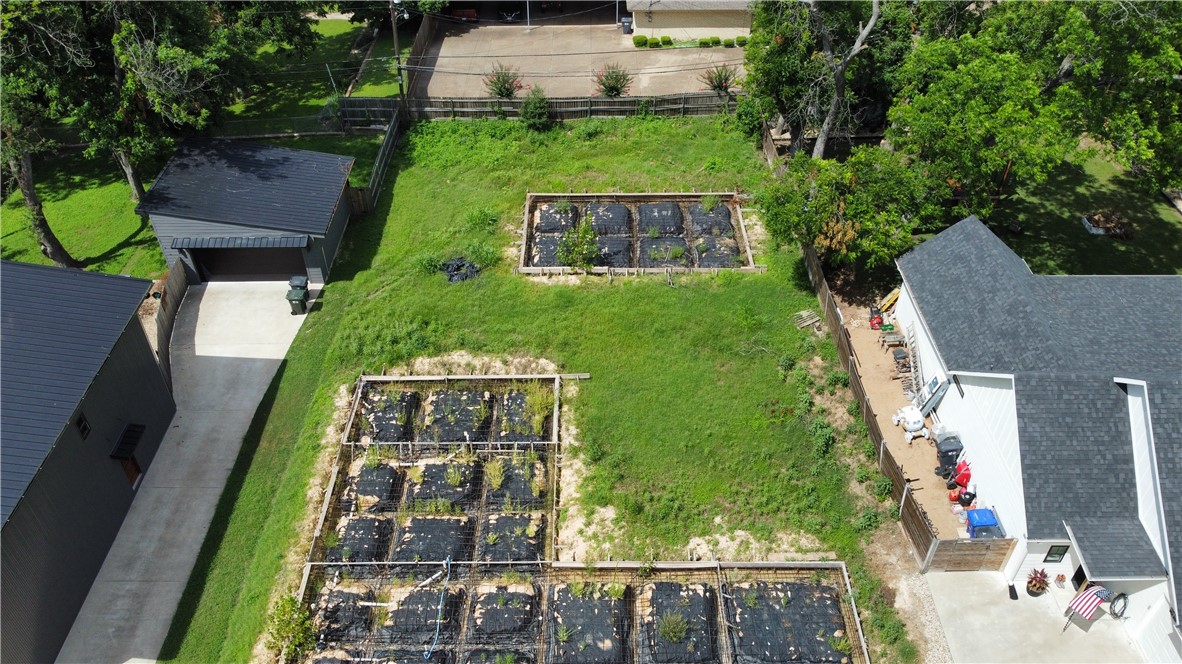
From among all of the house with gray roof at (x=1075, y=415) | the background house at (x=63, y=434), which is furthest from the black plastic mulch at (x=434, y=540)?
the house with gray roof at (x=1075, y=415)

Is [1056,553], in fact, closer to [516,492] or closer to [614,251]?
[516,492]

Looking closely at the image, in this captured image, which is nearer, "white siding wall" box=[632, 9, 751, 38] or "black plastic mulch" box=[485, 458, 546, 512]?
"black plastic mulch" box=[485, 458, 546, 512]

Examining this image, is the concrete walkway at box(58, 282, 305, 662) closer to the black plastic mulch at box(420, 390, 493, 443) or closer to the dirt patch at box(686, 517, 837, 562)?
the black plastic mulch at box(420, 390, 493, 443)

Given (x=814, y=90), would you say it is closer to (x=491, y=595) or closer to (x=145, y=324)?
(x=491, y=595)

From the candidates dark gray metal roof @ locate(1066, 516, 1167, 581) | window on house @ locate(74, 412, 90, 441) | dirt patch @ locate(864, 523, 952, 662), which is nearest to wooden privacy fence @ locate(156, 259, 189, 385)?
window on house @ locate(74, 412, 90, 441)

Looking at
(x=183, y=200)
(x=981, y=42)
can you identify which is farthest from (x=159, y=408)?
(x=981, y=42)

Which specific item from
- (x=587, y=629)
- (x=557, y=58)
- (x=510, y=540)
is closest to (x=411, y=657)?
(x=510, y=540)
